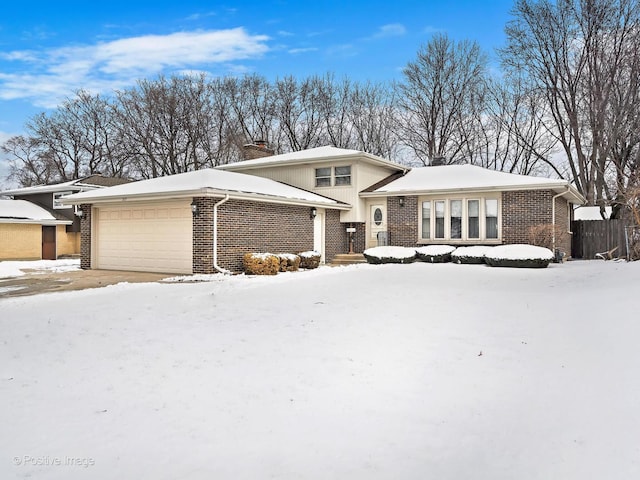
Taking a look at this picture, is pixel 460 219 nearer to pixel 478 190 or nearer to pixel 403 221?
pixel 478 190

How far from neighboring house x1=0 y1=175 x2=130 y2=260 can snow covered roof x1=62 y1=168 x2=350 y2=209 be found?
7.96 meters

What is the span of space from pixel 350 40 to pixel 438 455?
22.6 metres

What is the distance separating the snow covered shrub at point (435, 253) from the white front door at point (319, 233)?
368 cm

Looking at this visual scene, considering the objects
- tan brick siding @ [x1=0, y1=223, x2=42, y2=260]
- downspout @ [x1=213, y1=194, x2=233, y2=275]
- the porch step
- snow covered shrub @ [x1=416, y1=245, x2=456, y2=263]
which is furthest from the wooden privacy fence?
tan brick siding @ [x1=0, y1=223, x2=42, y2=260]

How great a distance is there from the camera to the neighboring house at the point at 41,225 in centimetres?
2258

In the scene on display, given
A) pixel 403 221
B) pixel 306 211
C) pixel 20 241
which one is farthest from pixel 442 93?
pixel 20 241

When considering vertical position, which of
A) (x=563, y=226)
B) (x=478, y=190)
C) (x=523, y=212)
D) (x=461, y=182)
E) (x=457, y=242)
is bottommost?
(x=457, y=242)

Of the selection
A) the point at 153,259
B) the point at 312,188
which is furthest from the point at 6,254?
the point at 312,188

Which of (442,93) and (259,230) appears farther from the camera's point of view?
(442,93)

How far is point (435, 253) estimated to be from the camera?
1684cm

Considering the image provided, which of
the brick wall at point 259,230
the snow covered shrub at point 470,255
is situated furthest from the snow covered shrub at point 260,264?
the snow covered shrub at point 470,255

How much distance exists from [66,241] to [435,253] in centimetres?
1905

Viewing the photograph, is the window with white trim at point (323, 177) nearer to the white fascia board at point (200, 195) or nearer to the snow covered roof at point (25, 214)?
the white fascia board at point (200, 195)

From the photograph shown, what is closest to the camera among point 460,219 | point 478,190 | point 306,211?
point 478,190
